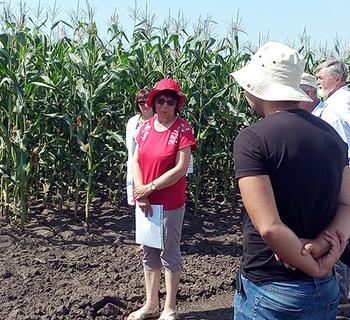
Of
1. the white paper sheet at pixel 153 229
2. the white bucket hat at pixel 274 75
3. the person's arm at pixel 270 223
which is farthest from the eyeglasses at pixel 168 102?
the person's arm at pixel 270 223

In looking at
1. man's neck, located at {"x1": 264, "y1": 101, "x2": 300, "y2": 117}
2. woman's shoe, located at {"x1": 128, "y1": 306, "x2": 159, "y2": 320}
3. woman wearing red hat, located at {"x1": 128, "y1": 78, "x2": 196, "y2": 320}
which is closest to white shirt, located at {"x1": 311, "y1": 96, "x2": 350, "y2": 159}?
woman wearing red hat, located at {"x1": 128, "y1": 78, "x2": 196, "y2": 320}

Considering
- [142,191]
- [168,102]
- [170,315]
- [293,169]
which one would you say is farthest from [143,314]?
[293,169]

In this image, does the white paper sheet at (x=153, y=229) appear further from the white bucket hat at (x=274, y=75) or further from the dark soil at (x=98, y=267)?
the white bucket hat at (x=274, y=75)

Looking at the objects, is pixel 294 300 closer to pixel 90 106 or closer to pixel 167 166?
pixel 167 166

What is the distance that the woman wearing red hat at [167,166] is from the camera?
400cm

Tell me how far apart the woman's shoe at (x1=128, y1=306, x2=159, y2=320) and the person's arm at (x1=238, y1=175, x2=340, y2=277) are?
93.0 inches

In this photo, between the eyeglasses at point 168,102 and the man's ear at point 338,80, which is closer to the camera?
→ the eyeglasses at point 168,102

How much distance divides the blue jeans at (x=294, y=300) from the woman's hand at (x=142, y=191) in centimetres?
185

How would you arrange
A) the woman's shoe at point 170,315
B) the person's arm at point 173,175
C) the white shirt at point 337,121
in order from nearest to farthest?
the person's arm at point 173,175
the woman's shoe at point 170,315
the white shirt at point 337,121

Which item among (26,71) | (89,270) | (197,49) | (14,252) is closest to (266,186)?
(89,270)

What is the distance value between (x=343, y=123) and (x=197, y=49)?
140 inches

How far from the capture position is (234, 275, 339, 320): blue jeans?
2.14 metres

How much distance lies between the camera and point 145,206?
13.3ft

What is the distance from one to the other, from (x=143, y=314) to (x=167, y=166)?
1139 mm
